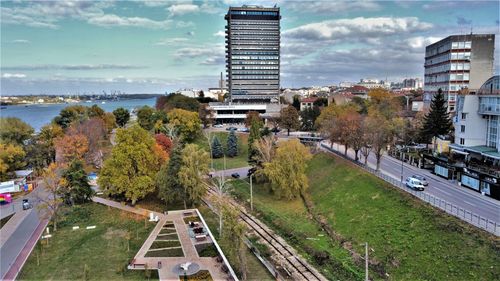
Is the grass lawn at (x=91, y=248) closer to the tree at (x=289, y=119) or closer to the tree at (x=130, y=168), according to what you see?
the tree at (x=130, y=168)

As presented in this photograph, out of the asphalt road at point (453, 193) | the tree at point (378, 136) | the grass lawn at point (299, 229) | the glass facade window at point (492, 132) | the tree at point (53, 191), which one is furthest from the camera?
the tree at point (378, 136)

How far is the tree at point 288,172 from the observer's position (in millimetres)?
44750

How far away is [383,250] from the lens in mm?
29312

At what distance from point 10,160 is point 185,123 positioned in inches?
1394

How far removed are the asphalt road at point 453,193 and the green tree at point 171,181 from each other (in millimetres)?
24687

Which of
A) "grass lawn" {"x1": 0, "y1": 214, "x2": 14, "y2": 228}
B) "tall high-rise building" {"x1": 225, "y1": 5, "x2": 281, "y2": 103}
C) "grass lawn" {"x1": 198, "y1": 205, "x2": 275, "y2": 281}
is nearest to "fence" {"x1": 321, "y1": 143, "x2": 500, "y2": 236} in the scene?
"grass lawn" {"x1": 198, "y1": 205, "x2": 275, "y2": 281}

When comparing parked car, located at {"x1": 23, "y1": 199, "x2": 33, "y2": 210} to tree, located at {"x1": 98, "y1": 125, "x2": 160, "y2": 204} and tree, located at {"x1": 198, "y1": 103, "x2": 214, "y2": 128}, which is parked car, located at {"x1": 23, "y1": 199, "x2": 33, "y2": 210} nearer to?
tree, located at {"x1": 98, "y1": 125, "x2": 160, "y2": 204}

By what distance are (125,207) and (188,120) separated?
4129 centimetres

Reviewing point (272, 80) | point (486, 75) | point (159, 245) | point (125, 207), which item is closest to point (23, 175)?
point (125, 207)

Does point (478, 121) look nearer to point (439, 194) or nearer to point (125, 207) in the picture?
point (439, 194)

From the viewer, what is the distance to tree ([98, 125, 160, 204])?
42.0m

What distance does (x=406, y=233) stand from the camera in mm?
30141

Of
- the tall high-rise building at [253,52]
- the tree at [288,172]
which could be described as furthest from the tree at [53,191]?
the tall high-rise building at [253,52]

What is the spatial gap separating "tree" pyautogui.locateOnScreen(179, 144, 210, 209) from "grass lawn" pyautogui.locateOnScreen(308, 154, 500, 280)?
1387 centimetres
